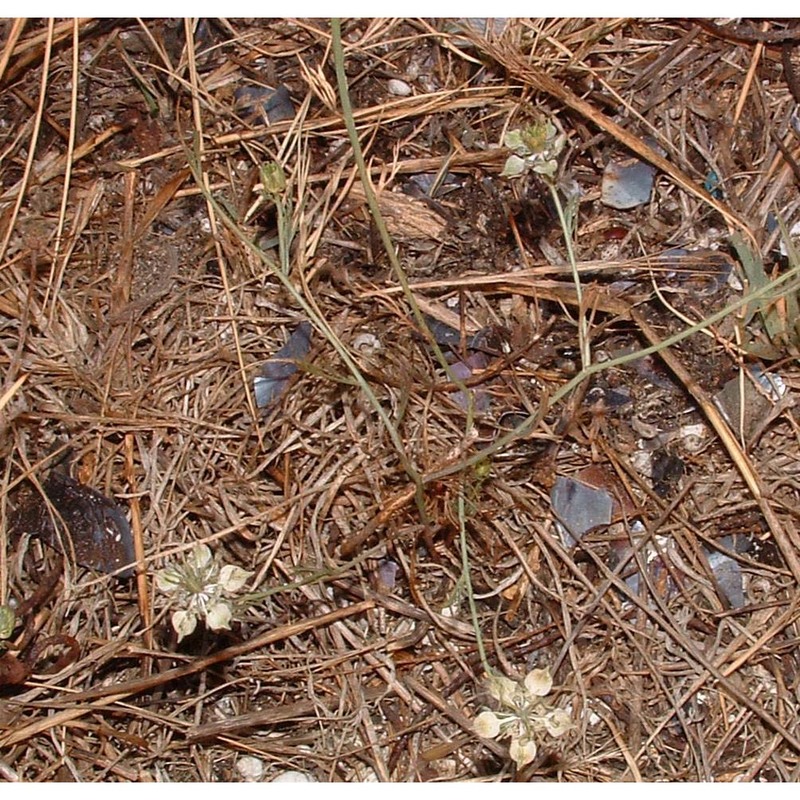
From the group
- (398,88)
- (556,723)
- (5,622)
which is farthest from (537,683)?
(398,88)

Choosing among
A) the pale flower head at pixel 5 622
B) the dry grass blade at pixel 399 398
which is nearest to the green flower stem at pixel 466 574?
the dry grass blade at pixel 399 398

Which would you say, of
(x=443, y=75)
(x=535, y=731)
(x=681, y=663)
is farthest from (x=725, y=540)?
(x=443, y=75)

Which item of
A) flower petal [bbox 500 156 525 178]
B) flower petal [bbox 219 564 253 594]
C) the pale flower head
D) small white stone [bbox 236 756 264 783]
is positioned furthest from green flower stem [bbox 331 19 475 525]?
the pale flower head

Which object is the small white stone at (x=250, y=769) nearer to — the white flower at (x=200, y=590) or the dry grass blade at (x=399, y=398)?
the dry grass blade at (x=399, y=398)

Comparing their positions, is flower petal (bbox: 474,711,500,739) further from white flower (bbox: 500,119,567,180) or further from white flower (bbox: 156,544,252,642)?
white flower (bbox: 500,119,567,180)

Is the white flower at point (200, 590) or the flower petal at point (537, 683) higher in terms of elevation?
the white flower at point (200, 590)

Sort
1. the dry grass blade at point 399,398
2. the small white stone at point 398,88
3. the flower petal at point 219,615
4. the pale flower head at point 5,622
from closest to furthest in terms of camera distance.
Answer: the flower petal at point 219,615 < the pale flower head at point 5,622 < the dry grass blade at point 399,398 < the small white stone at point 398,88

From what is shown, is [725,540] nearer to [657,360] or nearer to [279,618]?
[657,360]
